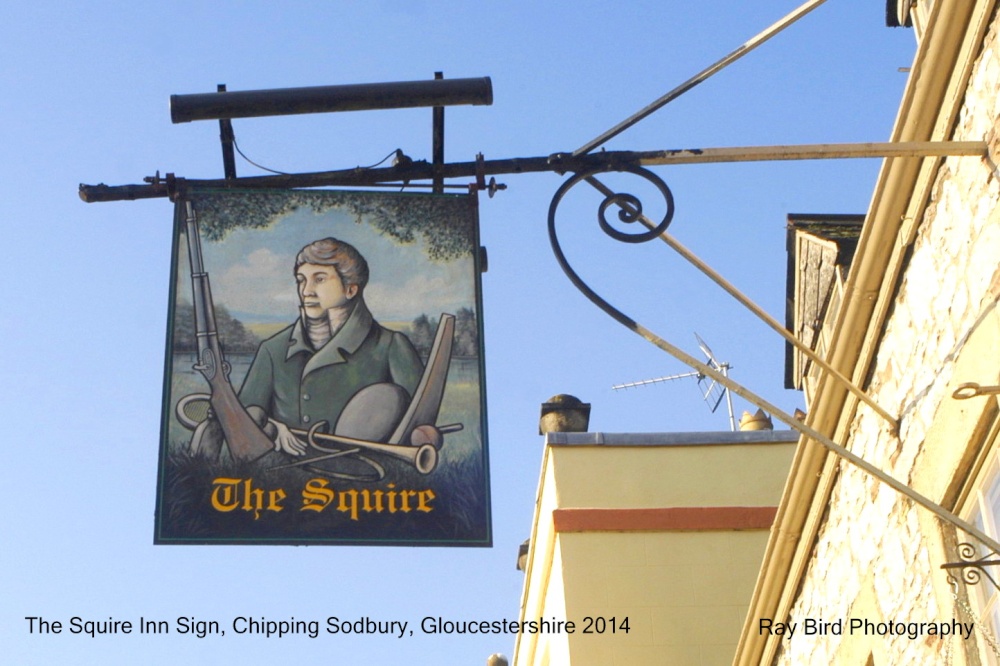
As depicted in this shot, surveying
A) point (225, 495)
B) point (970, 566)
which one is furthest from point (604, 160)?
point (225, 495)

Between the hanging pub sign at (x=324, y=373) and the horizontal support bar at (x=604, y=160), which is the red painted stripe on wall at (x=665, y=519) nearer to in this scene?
the hanging pub sign at (x=324, y=373)

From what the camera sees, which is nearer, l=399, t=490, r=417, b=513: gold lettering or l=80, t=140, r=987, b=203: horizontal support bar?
l=80, t=140, r=987, b=203: horizontal support bar

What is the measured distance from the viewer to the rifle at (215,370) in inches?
309

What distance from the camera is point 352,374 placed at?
7938 mm

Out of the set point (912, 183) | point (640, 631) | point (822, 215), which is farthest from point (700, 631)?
point (912, 183)

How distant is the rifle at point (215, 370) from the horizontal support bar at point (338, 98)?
1.13 m

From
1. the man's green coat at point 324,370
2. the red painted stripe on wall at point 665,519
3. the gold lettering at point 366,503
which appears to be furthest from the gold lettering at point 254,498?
the red painted stripe on wall at point 665,519

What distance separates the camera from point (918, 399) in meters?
7.06

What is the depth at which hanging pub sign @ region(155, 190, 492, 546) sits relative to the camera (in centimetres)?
779

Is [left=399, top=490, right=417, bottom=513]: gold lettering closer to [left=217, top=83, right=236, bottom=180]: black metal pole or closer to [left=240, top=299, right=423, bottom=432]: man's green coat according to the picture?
[left=240, top=299, right=423, bottom=432]: man's green coat

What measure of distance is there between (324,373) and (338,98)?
69.4 inches

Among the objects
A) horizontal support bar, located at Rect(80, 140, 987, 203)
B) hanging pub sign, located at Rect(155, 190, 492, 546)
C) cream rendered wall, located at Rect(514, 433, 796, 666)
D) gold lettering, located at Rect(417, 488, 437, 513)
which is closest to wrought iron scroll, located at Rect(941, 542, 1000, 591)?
horizontal support bar, located at Rect(80, 140, 987, 203)

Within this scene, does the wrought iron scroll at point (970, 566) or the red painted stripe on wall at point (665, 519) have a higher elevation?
the red painted stripe on wall at point (665, 519)

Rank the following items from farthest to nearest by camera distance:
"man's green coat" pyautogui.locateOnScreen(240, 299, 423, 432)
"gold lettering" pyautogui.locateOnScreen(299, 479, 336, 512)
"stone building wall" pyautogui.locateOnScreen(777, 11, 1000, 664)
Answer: "man's green coat" pyautogui.locateOnScreen(240, 299, 423, 432) → "gold lettering" pyautogui.locateOnScreen(299, 479, 336, 512) → "stone building wall" pyautogui.locateOnScreen(777, 11, 1000, 664)
